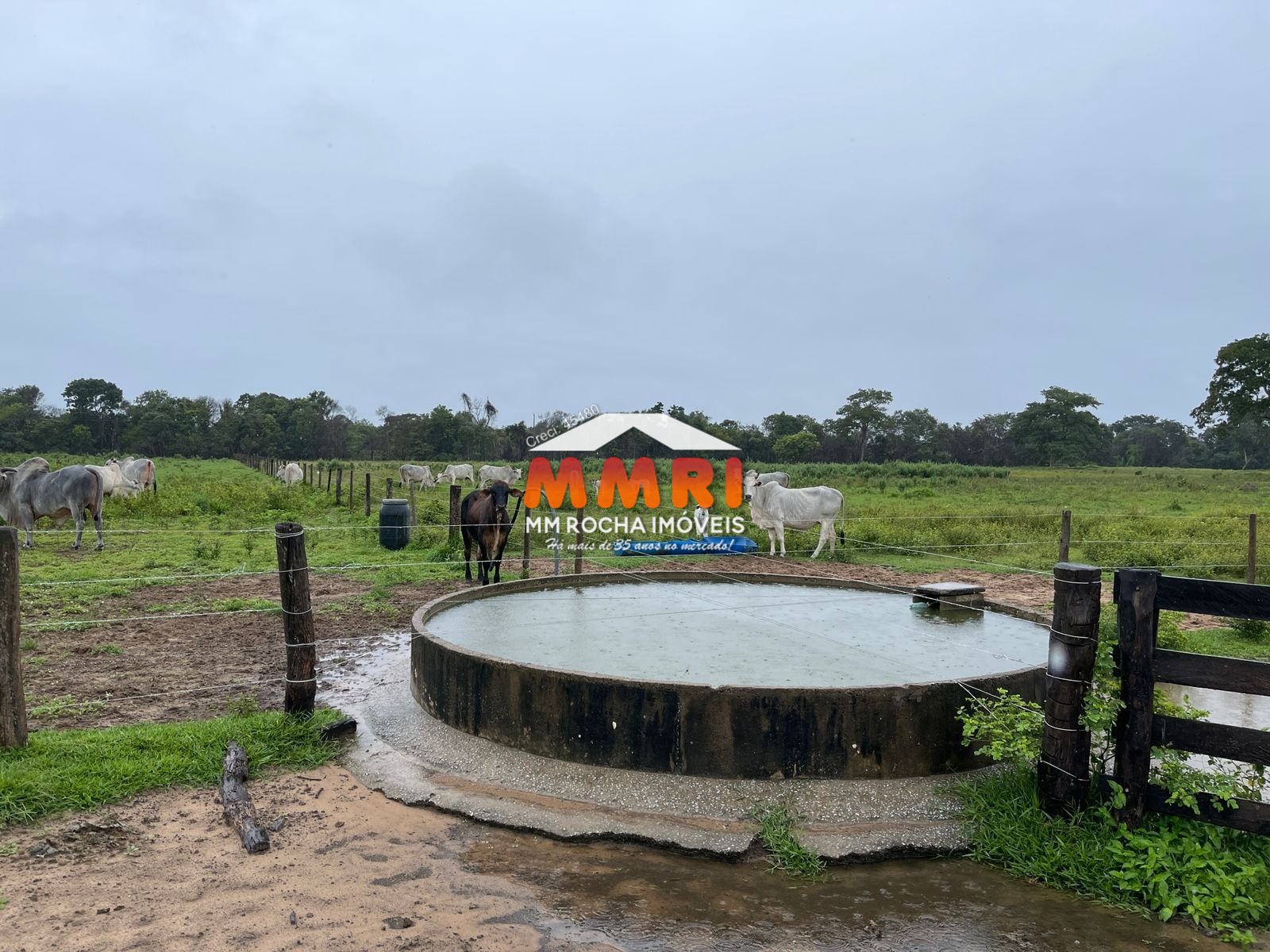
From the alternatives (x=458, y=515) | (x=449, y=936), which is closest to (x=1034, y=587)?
(x=458, y=515)

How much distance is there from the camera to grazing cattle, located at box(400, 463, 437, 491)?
78.7ft

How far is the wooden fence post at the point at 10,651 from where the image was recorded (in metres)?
4.01

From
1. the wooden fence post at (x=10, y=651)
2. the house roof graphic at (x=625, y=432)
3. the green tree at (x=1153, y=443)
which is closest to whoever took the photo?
the wooden fence post at (x=10, y=651)

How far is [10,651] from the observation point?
4.05 m

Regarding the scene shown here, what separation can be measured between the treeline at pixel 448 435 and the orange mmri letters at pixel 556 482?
24.5m

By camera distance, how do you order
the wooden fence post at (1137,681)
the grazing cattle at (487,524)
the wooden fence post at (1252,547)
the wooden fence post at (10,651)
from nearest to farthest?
1. the wooden fence post at (1137,681)
2. the wooden fence post at (10,651)
3. the wooden fence post at (1252,547)
4. the grazing cattle at (487,524)

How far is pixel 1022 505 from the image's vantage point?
837 inches

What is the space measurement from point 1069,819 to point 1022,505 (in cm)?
1953

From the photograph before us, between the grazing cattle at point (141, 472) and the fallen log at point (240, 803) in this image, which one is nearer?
the fallen log at point (240, 803)

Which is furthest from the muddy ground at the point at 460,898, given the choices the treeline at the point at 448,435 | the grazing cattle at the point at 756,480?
the treeline at the point at 448,435

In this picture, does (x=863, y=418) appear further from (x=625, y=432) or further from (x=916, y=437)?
(x=625, y=432)

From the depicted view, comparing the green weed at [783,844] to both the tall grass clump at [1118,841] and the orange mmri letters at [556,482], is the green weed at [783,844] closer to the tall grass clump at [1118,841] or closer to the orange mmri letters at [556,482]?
the tall grass clump at [1118,841]

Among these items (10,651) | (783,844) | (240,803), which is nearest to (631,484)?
(10,651)

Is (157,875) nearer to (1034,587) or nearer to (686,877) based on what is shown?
(686,877)
